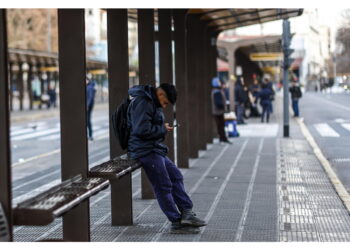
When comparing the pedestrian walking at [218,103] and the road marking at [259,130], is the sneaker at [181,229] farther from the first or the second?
the road marking at [259,130]

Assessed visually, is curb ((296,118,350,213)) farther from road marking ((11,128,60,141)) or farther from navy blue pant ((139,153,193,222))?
road marking ((11,128,60,141))

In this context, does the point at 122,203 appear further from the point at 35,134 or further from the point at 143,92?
the point at 35,134

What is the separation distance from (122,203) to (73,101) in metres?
2.08

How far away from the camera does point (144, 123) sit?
7973mm

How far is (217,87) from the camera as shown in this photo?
19797mm

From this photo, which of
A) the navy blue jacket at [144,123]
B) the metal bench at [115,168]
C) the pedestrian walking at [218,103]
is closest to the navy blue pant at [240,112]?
the pedestrian walking at [218,103]

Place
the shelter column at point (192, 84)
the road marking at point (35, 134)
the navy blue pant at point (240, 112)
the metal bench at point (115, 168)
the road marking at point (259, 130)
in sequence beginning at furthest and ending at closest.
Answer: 1. the navy blue pant at point (240, 112)
2. the road marking at point (35, 134)
3. the road marking at point (259, 130)
4. the shelter column at point (192, 84)
5. the metal bench at point (115, 168)

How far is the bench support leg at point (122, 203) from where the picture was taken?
29.0 ft

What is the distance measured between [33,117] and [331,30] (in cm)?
2964

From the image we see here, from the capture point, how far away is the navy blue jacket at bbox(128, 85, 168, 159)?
798 centimetres

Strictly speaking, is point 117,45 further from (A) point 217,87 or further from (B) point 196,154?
(A) point 217,87

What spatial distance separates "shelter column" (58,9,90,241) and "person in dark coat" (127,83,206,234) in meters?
0.97

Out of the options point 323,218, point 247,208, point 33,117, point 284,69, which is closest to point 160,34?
point 247,208

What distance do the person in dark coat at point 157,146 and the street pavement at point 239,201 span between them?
0.23 metres
